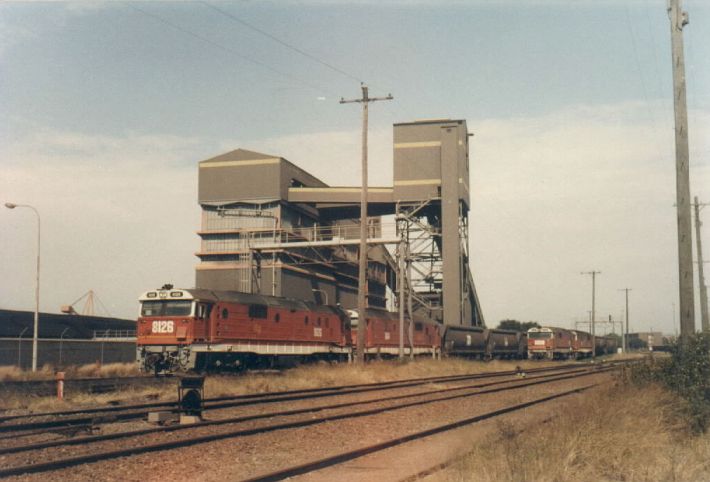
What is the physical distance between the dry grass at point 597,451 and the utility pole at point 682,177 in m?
2.69

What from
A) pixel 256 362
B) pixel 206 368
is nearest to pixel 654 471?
pixel 206 368

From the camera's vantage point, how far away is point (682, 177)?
15984 millimetres

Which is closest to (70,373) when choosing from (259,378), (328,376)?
(259,378)

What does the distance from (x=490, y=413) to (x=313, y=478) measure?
8.75 metres

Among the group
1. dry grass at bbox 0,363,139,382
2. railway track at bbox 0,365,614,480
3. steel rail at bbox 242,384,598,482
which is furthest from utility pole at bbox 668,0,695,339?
dry grass at bbox 0,363,139,382

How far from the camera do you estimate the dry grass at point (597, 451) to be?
30.3ft

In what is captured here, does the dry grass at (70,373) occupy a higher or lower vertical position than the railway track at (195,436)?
lower

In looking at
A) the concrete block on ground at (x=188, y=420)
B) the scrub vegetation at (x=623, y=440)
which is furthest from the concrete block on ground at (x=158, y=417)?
the scrub vegetation at (x=623, y=440)

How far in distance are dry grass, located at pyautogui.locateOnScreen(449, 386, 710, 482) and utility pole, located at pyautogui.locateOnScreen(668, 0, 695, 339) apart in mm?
2687

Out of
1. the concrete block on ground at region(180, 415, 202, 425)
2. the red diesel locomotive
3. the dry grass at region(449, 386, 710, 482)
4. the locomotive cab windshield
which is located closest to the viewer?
the dry grass at region(449, 386, 710, 482)

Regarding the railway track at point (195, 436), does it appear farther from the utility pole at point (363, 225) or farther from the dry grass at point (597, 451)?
the utility pole at point (363, 225)

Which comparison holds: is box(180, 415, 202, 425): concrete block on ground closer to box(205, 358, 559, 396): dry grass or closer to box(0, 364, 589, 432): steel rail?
box(0, 364, 589, 432): steel rail

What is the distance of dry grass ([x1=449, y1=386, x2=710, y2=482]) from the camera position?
924 cm

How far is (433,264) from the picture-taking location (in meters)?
60.1
